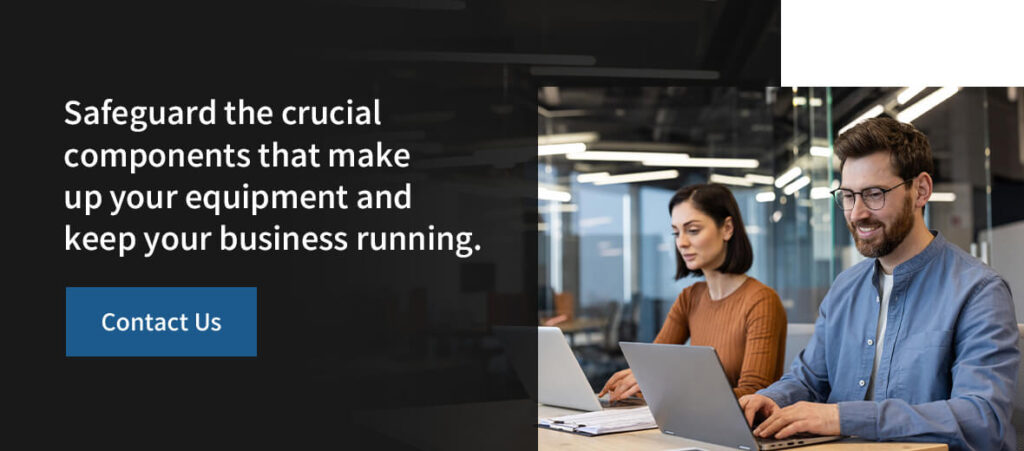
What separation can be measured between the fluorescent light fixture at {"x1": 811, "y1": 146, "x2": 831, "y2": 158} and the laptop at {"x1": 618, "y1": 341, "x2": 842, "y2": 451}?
324cm

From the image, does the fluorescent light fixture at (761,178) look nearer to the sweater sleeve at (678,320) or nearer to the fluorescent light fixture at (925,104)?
the fluorescent light fixture at (925,104)

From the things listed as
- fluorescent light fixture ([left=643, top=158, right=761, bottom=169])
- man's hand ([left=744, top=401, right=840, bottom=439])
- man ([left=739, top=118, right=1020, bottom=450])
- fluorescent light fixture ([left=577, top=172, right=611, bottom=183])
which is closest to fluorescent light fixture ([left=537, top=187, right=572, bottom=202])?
fluorescent light fixture ([left=577, top=172, right=611, bottom=183])

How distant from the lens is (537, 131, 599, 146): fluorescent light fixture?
7.04 m

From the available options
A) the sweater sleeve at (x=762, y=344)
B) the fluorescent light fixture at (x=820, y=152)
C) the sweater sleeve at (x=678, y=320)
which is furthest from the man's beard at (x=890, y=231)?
the fluorescent light fixture at (x=820, y=152)

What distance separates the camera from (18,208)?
4180mm

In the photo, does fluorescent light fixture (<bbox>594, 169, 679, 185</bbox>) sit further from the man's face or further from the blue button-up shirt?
the man's face

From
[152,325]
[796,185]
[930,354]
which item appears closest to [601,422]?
[930,354]

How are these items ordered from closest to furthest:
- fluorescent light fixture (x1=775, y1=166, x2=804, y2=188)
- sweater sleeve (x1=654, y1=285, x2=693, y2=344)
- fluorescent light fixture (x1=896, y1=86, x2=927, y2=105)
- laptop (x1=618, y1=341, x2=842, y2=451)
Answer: laptop (x1=618, y1=341, x2=842, y2=451) → sweater sleeve (x1=654, y1=285, x2=693, y2=344) → fluorescent light fixture (x1=775, y1=166, x2=804, y2=188) → fluorescent light fixture (x1=896, y1=86, x2=927, y2=105)

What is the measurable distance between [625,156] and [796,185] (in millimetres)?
1700

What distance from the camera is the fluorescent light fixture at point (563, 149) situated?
7.00 meters

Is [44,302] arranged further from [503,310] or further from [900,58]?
[900,58]

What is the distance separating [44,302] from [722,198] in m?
3.59

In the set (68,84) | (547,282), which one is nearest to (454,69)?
(547,282)

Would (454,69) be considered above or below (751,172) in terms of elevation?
above
